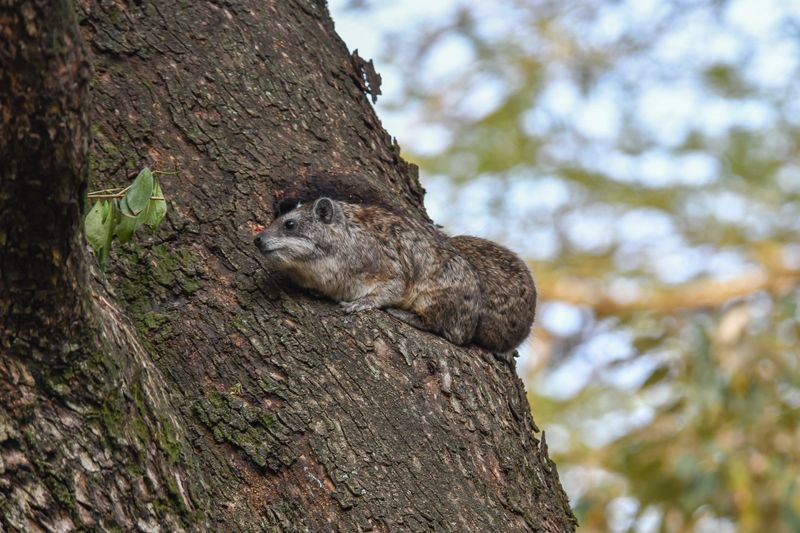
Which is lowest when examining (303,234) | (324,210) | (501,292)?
(303,234)

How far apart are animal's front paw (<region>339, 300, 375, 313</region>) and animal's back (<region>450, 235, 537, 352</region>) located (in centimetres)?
104

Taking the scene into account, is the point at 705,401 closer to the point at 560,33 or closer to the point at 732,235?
the point at 732,235

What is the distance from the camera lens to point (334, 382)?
479 cm

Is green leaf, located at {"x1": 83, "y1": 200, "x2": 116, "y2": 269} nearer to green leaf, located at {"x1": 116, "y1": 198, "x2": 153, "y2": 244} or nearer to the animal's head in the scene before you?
green leaf, located at {"x1": 116, "y1": 198, "x2": 153, "y2": 244}

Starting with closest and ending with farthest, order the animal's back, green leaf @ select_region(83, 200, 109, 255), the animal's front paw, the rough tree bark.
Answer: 1. the rough tree bark
2. green leaf @ select_region(83, 200, 109, 255)
3. the animal's front paw
4. the animal's back

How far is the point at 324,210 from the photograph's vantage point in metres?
6.74

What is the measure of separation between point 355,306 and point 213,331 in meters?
0.90

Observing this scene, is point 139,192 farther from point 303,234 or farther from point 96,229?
point 303,234

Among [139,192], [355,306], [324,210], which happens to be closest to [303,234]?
[324,210]

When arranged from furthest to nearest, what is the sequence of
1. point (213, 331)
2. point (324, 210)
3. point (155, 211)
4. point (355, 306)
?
point (324, 210) → point (355, 306) → point (213, 331) → point (155, 211)

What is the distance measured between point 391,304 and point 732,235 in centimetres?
765

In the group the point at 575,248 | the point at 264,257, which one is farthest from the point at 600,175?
the point at 264,257

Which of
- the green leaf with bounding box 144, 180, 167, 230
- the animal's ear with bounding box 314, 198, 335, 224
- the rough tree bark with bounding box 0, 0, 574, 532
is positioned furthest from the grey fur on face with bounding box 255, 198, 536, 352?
the green leaf with bounding box 144, 180, 167, 230

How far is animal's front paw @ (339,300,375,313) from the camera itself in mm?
5410
